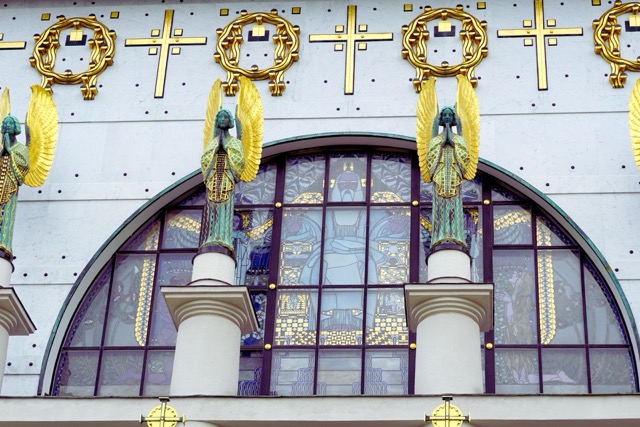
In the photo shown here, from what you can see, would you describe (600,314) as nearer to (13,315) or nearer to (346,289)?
(346,289)

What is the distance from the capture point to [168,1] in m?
17.8

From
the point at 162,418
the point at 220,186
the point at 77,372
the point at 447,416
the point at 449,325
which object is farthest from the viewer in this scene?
the point at 77,372

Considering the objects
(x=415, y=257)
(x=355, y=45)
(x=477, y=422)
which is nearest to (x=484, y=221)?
(x=415, y=257)

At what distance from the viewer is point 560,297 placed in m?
15.7

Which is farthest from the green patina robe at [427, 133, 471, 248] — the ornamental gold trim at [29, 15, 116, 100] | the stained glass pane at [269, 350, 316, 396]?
the ornamental gold trim at [29, 15, 116, 100]

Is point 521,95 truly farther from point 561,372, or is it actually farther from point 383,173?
point 561,372

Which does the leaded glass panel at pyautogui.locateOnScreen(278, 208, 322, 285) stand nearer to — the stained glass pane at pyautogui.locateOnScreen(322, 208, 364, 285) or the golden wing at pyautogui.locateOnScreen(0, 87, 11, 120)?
the stained glass pane at pyautogui.locateOnScreen(322, 208, 364, 285)

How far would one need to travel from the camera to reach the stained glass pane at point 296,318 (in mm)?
15562

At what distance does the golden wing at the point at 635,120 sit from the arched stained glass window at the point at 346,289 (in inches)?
39.5

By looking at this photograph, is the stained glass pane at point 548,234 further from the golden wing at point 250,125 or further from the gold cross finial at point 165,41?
the gold cross finial at point 165,41

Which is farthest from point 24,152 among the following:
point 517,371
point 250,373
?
point 517,371

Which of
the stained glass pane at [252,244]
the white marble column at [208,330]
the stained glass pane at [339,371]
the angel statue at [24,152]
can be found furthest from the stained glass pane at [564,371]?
the angel statue at [24,152]

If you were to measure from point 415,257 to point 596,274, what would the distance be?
1683mm

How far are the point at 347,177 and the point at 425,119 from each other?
1.48 metres
